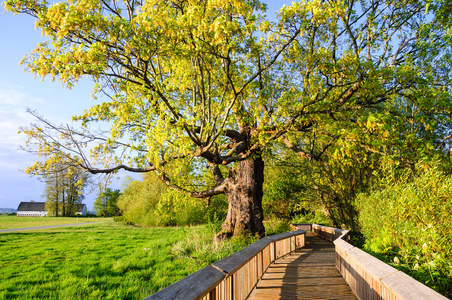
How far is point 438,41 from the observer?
12773 mm

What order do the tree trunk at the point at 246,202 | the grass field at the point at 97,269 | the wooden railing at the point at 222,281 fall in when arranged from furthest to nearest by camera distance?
the tree trunk at the point at 246,202 < the grass field at the point at 97,269 < the wooden railing at the point at 222,281

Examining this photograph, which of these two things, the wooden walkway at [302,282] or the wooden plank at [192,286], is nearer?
the wooden plank at [192,286]

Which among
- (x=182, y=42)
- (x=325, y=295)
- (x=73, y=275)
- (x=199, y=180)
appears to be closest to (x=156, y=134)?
(x=182, y=42)

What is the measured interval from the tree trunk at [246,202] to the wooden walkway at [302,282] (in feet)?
11.9

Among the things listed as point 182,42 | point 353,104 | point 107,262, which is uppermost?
point 182,42

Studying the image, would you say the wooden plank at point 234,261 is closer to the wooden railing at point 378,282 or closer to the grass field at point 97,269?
the wooden railing at point 378,282

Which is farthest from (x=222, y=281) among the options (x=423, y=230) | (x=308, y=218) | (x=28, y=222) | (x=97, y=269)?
(x=28, y=222)

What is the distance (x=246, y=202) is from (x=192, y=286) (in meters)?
10.9

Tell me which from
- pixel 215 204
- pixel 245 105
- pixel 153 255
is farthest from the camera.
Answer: pixel 215 204

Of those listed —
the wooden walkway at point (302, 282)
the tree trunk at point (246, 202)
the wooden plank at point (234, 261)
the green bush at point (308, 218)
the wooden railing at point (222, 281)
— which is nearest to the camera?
the wooden railing at point (222, 281)

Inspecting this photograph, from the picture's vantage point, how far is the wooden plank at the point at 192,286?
7.83ft

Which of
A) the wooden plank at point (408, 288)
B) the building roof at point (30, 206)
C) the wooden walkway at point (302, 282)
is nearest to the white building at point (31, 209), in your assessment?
the building roof at point (30, 206)

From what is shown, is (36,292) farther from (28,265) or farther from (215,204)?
(215,204)

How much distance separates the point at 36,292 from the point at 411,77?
12.4 meters
